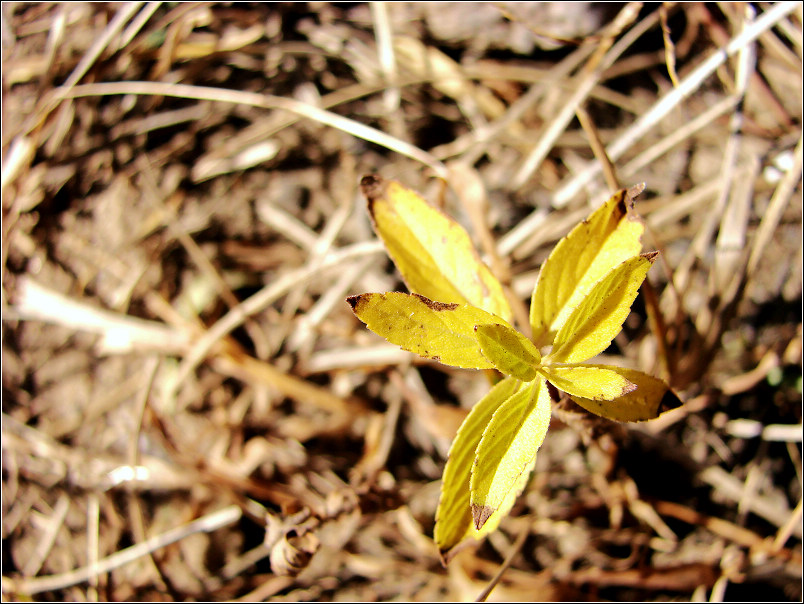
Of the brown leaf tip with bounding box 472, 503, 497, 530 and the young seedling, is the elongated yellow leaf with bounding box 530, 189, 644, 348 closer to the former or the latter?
the young seedling

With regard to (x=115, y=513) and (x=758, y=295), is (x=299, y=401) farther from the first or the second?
(x=758, y=295)

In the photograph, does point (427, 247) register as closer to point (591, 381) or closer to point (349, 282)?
A: point (591, 381)

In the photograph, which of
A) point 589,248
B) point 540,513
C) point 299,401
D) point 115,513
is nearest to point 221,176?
point 299,401

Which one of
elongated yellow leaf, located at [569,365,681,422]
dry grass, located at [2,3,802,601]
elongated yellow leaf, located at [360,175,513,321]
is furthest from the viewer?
dry grass, located at [2,3,802,601]

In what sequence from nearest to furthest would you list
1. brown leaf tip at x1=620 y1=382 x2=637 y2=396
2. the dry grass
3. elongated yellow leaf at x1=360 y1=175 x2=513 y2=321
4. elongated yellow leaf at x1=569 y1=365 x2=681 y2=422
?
1. brown leaf tip at x1=620 y1=382 x2=637 y2=396
2. elongated yellow leaf at x1=569 y1=365 x2=681 y2=422
3. elongated yellow leaf at x1=360 y1=175 x2=513 y2=321
4. the dry grass

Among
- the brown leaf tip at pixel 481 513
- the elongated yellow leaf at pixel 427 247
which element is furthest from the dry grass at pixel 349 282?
the brown leaf tip at pixel 481 513

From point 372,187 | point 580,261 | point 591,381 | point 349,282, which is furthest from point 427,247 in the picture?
point 349,282

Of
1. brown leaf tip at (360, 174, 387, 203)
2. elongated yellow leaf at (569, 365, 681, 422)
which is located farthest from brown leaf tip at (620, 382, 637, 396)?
brown leaf tip at (360, 174, 387, 203)
